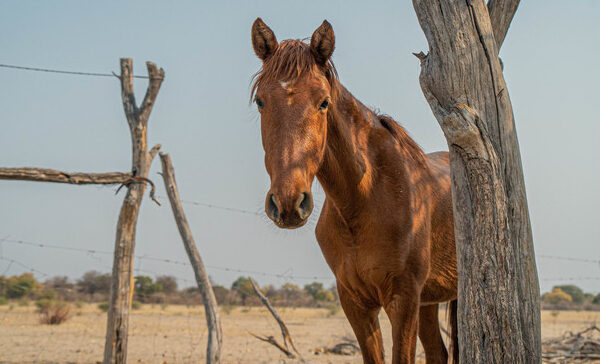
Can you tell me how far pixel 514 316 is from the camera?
2.55 meters

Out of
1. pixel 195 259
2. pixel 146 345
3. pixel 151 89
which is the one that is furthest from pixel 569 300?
pixel 151 89

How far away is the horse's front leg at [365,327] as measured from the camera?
3.82 m

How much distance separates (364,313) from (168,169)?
5031 mm

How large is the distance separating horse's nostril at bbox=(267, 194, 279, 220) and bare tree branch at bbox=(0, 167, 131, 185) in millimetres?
4620

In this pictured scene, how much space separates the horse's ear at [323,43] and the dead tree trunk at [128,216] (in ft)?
14.1

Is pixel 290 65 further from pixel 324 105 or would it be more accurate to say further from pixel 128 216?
pixel 128 216

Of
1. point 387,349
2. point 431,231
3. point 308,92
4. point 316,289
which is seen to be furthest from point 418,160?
point 316,289

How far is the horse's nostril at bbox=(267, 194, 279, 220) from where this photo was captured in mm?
2574

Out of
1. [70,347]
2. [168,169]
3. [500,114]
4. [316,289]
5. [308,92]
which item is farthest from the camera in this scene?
[316,289]

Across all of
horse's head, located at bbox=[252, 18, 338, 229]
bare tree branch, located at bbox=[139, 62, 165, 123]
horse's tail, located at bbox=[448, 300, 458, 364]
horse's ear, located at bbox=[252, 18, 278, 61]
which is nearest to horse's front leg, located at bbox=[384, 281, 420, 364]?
horse's head, located at bbox=[252, 18, 338, 229]

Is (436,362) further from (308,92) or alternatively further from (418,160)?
(308,92)

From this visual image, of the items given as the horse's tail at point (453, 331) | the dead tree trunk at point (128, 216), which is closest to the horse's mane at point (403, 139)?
the horse's tail at point (453, 331)

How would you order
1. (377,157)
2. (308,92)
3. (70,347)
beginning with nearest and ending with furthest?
(308,92) → (377,157) → (70,347)

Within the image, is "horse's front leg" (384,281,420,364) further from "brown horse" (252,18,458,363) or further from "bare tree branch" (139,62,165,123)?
"bare tree branch" (139,62,165,123)
